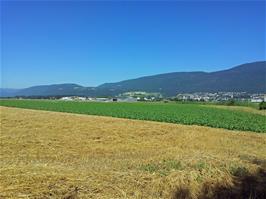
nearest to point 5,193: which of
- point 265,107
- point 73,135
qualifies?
Result: point 73,135

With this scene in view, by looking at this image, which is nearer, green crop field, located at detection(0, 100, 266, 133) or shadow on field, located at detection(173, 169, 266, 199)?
shadow on field, located at detection(173, 169, 266, 199)

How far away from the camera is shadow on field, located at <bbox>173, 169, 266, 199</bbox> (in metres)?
6.20

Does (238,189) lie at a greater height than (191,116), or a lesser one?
greater

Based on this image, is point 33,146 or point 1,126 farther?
point 1,126

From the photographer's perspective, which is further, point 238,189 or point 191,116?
point 191,116

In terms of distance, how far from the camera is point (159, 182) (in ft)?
20.1

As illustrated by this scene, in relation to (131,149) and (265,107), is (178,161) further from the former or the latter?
(265,107)

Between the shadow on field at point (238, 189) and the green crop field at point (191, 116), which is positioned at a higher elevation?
the shadow on field at point (238, 189)

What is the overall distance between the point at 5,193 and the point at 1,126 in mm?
13601

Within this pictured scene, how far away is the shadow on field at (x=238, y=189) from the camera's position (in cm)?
620

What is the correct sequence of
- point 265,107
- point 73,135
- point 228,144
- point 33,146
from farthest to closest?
point 265,107
point 228,144
point 73,135
point 33,146

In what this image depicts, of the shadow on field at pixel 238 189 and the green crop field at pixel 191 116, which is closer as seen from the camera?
the shadow on field at pixel 238 189

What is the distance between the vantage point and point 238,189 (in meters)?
6.79

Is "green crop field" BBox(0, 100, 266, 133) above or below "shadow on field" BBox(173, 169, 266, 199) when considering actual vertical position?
below
